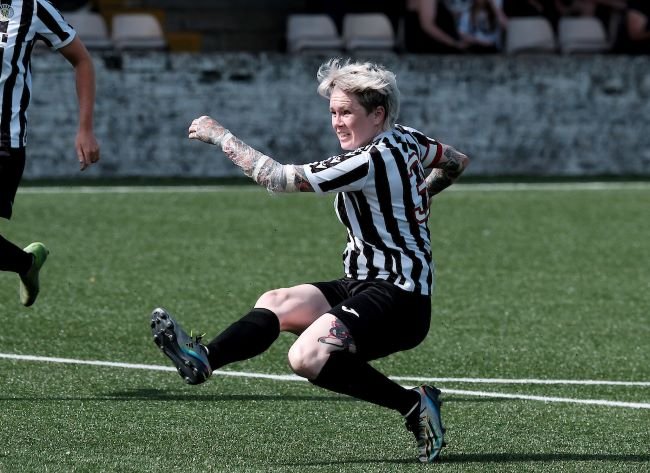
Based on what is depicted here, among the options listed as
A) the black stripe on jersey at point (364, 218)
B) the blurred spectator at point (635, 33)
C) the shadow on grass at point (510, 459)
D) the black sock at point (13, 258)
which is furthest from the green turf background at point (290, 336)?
the blurred spectator at point (635, 33)

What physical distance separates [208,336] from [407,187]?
2.85m

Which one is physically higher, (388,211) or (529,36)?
(388,211)

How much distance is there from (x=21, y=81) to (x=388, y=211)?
2050 mm

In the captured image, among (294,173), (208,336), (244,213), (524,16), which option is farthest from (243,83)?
(294,173)

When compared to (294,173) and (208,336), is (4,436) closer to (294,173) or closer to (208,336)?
(294,173)

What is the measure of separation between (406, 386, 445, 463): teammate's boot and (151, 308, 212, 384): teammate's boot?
0.77 metres

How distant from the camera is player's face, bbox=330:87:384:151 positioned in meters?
5.01

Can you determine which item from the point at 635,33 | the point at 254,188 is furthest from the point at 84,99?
the point at 635,33

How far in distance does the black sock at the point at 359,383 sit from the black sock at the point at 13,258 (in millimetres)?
2032

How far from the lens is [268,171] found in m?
4.92

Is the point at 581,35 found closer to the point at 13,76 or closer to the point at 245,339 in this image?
the point at 13,76

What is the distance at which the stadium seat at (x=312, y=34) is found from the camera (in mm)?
17453

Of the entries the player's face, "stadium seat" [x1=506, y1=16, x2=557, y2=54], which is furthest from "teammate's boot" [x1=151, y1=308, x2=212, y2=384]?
"stadium seat" [x1=506, y1=16, x2=557, y2=54]

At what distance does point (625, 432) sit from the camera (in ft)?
18.2
